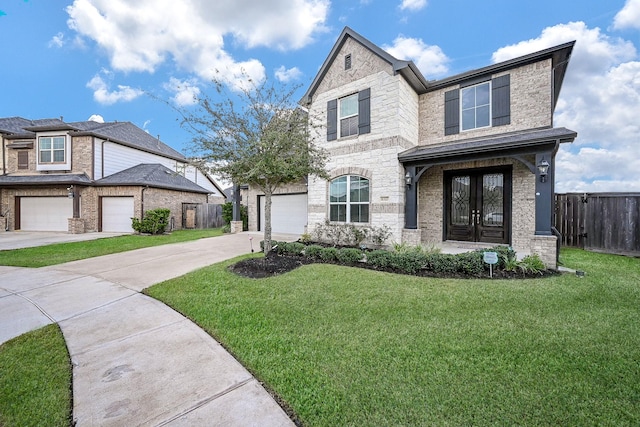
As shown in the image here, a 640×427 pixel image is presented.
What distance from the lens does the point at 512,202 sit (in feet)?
27.7

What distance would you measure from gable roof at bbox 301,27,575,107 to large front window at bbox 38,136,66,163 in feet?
52.1

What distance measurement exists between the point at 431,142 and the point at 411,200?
2.83 metres

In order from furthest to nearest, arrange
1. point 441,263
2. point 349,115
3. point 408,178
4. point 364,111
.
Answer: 1. point 349,115
2. point 364,111
3. point 408,178
4. point 441,263

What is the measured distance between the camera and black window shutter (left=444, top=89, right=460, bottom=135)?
31.2 feet

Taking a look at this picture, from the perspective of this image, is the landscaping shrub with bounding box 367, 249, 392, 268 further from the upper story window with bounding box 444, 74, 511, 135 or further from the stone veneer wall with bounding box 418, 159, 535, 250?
the upper story window with bounding box 444, 74, 511, 135

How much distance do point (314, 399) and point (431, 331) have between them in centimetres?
190

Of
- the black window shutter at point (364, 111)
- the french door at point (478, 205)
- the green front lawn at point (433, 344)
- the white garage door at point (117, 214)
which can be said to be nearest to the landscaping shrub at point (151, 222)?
the white garage door at point (117, 214)

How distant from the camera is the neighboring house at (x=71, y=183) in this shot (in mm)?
15375

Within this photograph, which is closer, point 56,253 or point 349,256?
point 349,256

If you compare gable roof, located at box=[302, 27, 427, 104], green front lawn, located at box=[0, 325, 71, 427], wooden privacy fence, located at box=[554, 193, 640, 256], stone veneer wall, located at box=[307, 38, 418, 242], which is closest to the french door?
stone veneer wall, located at box=[307, 38, 418, 242]

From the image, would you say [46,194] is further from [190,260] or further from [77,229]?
[190,260]

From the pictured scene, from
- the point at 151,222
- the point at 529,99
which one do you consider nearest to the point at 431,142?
the point at 529,99

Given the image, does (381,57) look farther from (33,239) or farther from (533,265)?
(33,239)

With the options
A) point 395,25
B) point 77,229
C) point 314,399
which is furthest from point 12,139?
point 314,399
